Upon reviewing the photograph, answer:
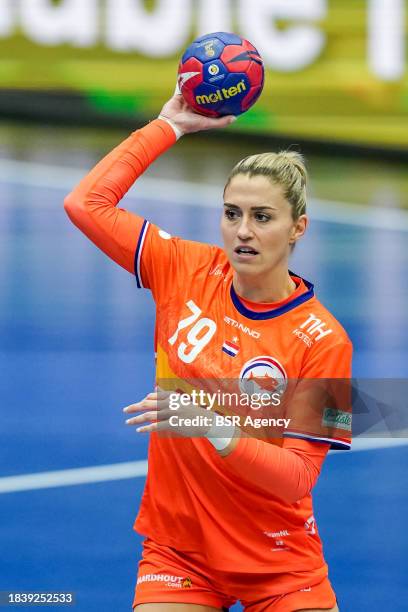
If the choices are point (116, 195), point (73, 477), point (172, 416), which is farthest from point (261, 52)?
point (172, 416)

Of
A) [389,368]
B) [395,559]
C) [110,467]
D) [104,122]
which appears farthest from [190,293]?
[104,122]

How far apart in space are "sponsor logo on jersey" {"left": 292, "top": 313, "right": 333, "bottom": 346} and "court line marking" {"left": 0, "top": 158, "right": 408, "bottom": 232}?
28.2ft

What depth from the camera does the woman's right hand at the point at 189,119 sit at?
4996mm

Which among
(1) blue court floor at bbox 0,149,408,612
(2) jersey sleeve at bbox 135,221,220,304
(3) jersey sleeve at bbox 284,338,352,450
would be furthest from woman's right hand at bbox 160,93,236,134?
(1) blue court floor at bbox 0,149,408,612

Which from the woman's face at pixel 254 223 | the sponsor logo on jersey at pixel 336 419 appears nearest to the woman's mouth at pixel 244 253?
the woman's face at pixel 254 223

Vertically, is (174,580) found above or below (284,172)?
below

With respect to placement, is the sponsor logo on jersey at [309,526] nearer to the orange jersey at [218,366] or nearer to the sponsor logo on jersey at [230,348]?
the orange jersey at [218,366]

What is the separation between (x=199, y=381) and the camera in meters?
4.63

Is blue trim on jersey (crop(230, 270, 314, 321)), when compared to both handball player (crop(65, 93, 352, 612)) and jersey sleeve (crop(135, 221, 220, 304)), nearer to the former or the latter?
handball player (crop(65, 93, 352, 612))

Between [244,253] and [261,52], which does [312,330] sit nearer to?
[244,253]

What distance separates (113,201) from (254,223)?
1.94ft

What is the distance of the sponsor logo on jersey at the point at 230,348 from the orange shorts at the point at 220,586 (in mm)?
704

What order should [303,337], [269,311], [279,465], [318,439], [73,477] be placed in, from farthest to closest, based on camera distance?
[73,477] → [269,311] → [303,337] → [318,439] → [279,465]

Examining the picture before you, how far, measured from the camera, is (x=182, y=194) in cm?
1405
